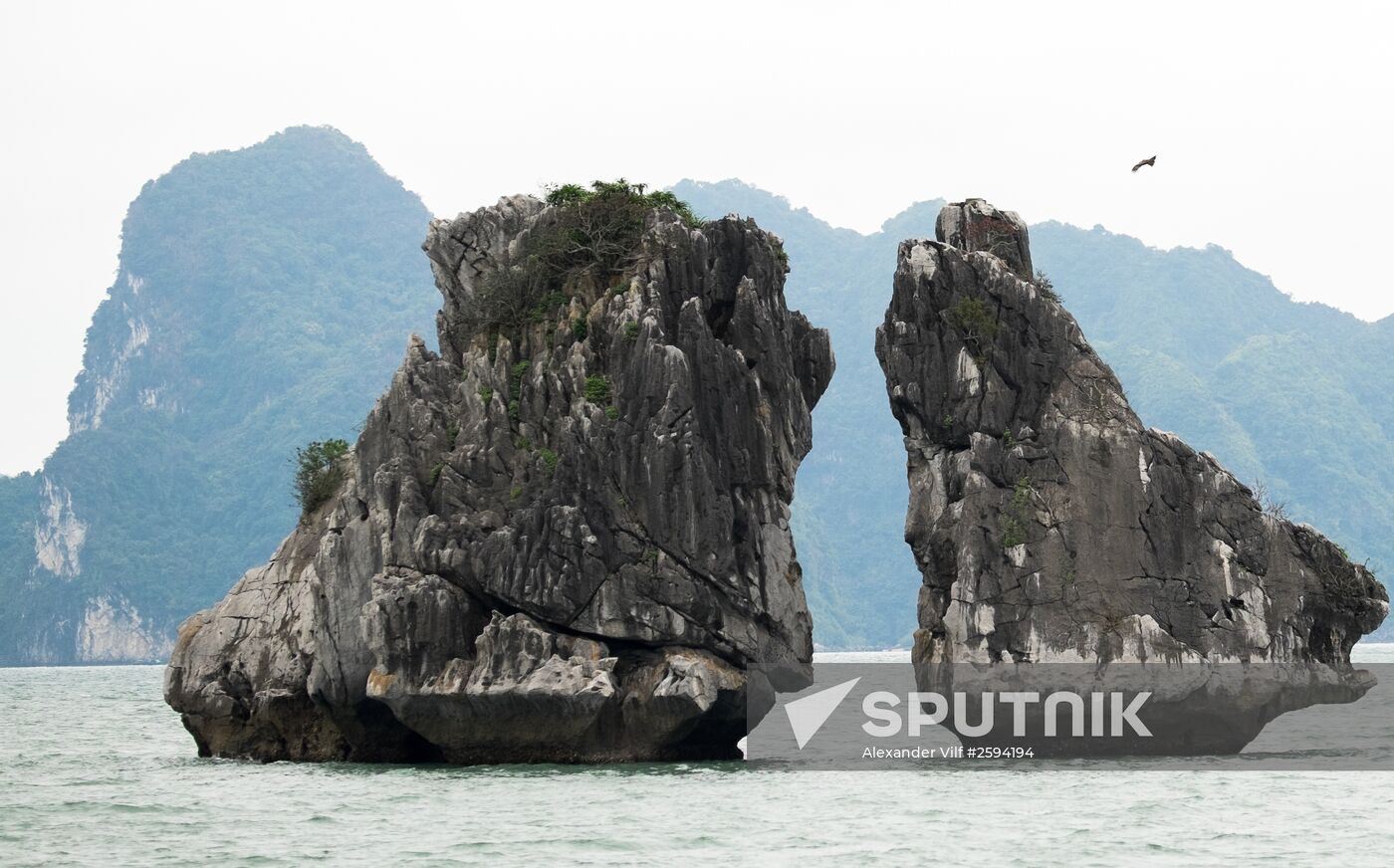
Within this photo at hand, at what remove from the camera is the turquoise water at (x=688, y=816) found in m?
31.5

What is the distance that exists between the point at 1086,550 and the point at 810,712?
21064 millimetres

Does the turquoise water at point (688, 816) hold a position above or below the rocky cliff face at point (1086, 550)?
below

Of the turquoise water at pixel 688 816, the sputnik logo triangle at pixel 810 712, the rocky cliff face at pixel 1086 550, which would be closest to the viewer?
the turquoise water at pixel 688 816

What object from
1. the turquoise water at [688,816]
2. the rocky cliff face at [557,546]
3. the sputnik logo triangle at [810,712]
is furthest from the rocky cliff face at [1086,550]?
the sputnik logo triangle at [810,712]

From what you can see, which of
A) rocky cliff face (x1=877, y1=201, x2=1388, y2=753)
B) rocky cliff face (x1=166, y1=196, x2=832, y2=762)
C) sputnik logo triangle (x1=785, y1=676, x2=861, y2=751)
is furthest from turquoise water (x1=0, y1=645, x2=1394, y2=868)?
sputnik logo triangle (x1=785, y1=676, x2=861, y2=751)

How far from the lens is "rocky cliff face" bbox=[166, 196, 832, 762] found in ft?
141

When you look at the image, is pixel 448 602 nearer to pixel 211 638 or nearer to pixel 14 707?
pixel 211 638

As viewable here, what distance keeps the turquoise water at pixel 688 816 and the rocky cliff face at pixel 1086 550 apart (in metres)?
2.65

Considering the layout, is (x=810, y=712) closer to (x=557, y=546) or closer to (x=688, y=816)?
(x=557, y=546)

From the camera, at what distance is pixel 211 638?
4775cm

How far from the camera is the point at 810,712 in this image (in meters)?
63.0

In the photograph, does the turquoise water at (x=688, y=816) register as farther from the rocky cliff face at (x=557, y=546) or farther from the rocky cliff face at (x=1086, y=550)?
the rocky cliff face at (x=1086, y=550)

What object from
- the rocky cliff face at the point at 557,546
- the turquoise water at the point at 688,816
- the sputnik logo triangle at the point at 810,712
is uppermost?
the rocky cliff face at the point at 557,546

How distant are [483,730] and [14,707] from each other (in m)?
48.5
